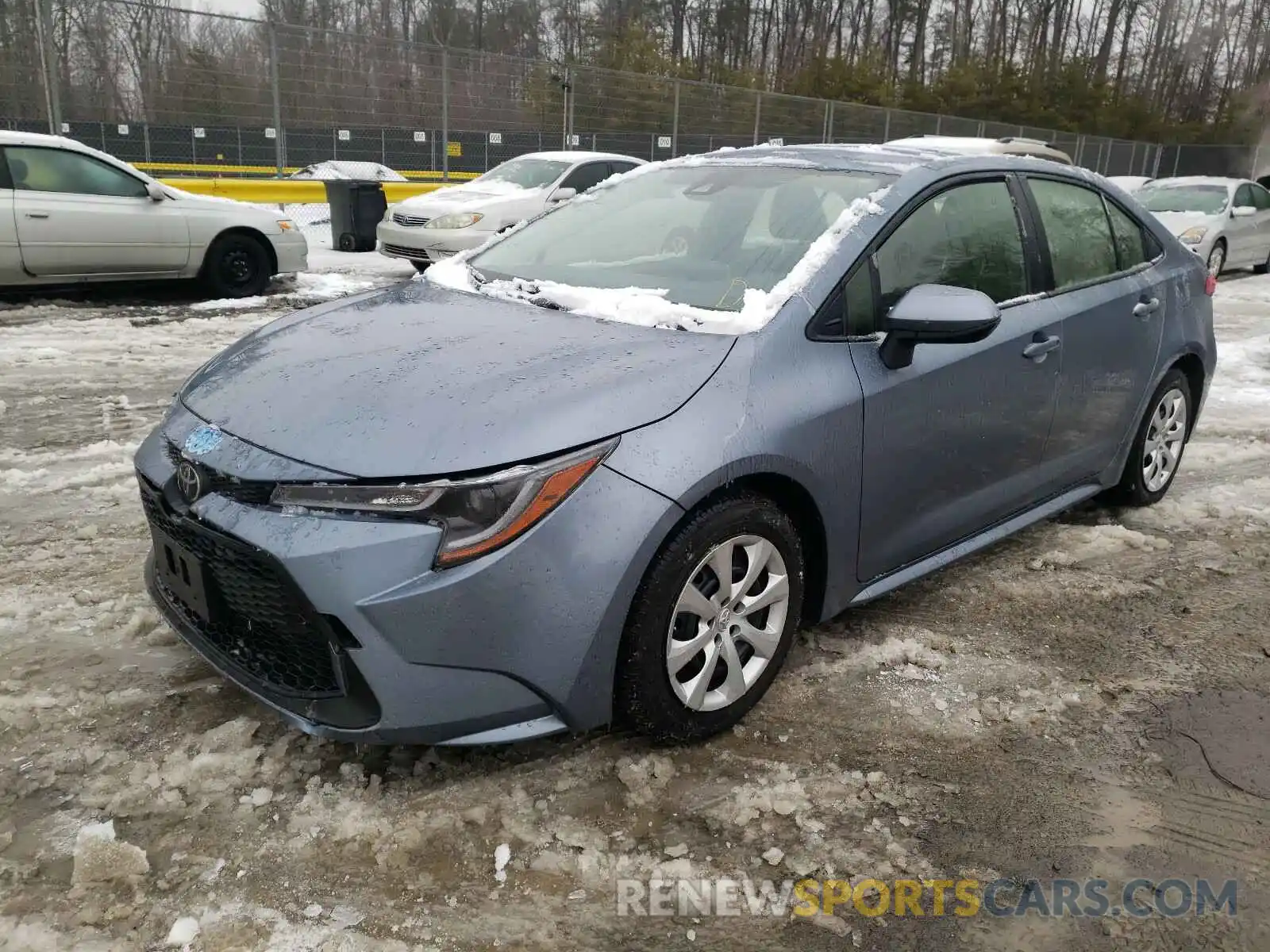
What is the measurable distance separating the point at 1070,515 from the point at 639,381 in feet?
9.49

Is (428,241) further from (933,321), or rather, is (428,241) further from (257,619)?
(257,619)

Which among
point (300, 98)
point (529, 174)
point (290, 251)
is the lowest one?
point (290, 251)

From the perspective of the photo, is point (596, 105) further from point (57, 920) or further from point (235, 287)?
point (57, 920)

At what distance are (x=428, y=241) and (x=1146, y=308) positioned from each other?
26.8 feet

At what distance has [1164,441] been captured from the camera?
4.50 m

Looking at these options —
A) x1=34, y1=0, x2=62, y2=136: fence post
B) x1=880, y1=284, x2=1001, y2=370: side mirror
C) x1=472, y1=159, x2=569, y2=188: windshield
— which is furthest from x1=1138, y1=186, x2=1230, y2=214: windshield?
x1=34, y1=0, x2=62, y2=136: fence post

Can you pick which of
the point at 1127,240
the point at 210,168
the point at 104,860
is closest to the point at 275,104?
the point at 210,168

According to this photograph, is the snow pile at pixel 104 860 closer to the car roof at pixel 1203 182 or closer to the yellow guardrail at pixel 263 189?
the yellow guardrail at pixel 263 189

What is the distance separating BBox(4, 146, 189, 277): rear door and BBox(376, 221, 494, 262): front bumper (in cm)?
260

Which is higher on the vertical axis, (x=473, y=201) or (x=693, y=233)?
(x=693, y=233)

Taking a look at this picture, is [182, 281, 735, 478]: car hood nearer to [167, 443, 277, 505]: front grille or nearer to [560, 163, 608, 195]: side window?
[167, 443, 277, 505]: front grille

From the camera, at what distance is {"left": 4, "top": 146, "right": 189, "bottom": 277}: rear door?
26.2ft

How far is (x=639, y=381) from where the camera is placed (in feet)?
7.98

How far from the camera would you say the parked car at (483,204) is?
Answer: 10797 mm
